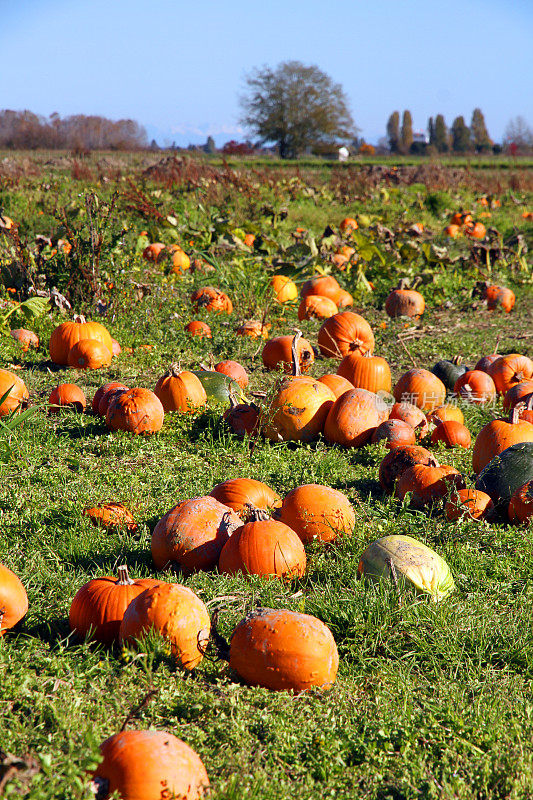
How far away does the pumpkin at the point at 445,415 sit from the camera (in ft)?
18.2

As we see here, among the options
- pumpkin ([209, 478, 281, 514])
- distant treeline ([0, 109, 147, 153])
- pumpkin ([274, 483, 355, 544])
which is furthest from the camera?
distant treeline ([0, 109, 147, 153])

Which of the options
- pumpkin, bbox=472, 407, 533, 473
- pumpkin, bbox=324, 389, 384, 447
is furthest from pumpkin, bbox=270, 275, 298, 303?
pumpkin, bbox=472, 407, 533, 473

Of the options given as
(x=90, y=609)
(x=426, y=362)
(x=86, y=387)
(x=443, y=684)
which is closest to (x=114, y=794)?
(x=90, y=609)

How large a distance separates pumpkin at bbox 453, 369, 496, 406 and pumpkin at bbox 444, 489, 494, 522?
2.23m

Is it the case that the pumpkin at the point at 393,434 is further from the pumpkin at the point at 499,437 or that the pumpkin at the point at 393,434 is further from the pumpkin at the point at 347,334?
the pumpkin at the point at 347,334

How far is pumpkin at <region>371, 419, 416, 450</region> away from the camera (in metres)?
5.12

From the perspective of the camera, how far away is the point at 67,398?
5660 millimetres

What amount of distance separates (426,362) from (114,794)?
6.56 meters

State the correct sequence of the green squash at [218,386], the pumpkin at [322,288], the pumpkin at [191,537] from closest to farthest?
the pumpkin at [191,537] < the green squash at [218,386] < the pumpkin at [322,288]

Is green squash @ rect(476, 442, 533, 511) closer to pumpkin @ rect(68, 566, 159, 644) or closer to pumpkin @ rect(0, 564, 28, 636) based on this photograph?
pumpkin @ rect(68, 566, 159, 644)

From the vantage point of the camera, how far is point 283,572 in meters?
3.35

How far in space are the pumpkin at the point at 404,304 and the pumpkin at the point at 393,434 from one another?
15.1ft

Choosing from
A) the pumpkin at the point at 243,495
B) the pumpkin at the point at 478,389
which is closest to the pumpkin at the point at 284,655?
the pumpkin at the point at 243,495

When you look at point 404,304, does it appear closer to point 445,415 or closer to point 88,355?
point 445,415
